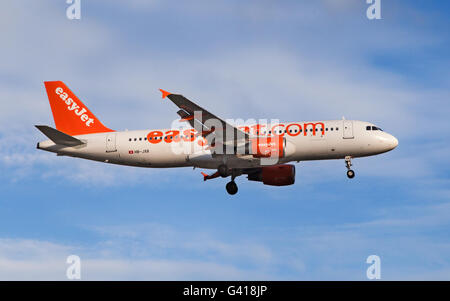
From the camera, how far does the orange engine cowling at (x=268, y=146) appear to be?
47219 mm

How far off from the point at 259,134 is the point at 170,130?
23.5ft

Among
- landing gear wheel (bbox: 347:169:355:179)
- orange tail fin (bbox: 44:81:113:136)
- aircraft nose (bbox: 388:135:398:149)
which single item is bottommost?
landing gear wheel (bbox: 347:169:355:179)

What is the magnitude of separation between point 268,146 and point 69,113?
18.2 metres

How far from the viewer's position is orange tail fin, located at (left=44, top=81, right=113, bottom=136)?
5478 centimetres

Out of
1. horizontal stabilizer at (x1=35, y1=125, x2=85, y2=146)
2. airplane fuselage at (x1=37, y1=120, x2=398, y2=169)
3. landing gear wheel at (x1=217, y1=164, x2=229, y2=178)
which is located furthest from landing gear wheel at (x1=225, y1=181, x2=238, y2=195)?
horizontal stabilizer at (x1=35, y1=125, x2=85, y2=146)

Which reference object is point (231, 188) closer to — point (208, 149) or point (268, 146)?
point (208, 149)

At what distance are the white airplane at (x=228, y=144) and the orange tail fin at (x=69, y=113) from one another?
0.14 metres

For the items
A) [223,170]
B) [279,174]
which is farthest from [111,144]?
[279,174]

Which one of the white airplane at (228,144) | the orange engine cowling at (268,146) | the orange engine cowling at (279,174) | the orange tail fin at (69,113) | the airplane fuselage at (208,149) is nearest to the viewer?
the orange engine cowling at (268,146)

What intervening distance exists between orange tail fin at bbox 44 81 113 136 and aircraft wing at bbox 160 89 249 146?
994cm

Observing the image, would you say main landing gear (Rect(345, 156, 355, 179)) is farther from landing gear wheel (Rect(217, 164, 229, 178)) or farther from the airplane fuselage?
landing gear wheel (Rect(217, 164, 229, 178))

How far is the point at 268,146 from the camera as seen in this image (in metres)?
47.4

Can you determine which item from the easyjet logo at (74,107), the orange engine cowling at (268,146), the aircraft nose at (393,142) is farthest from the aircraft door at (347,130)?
the easyjet logo at (74,107)

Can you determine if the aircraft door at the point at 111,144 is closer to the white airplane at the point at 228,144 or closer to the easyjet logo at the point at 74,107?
the white airplane at the point at 228,144
